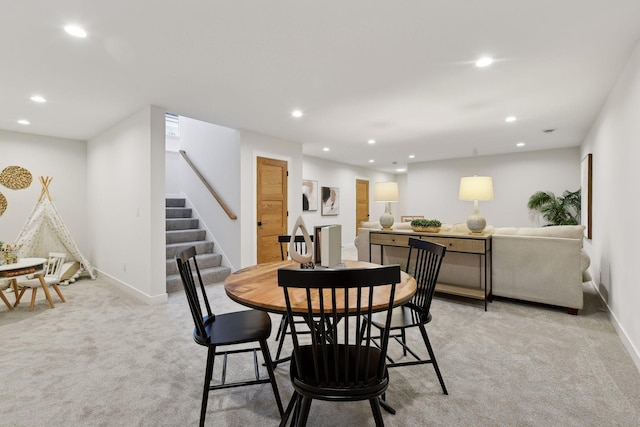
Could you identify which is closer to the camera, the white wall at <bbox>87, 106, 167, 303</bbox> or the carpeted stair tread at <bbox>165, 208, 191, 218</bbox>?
the white wall at <bbox>87, 106, 167, 303</bbox>

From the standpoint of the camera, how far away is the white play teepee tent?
4.77 metres

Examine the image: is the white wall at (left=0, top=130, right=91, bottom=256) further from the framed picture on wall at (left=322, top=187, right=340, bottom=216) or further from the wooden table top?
the wooden table top

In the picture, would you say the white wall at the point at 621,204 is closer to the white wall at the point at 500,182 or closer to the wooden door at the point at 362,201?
the white wall at the point at 500,182

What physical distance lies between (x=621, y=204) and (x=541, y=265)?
94cm

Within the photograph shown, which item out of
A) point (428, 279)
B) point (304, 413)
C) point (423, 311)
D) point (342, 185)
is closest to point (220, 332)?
point (304, 413)

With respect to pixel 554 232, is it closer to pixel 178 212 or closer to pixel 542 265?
pixel 542 265

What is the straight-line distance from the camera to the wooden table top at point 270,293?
1475mm

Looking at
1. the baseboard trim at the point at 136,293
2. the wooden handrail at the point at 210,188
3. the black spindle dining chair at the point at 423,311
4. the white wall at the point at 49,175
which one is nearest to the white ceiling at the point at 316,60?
the white wall at the point at 49,175

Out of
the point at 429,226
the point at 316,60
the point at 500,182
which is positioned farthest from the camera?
the point at 500,182

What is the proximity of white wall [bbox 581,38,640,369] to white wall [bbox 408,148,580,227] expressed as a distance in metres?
3.35

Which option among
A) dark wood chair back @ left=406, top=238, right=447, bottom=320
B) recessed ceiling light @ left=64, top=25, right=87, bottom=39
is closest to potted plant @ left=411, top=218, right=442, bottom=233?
dark wood chair back @ left=406, top=238, right=447, bottom=320

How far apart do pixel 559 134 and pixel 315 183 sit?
4.96 m

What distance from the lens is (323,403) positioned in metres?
1.87

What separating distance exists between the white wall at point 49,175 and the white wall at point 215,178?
1.68 m
